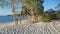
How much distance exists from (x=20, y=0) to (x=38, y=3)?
2296 mm

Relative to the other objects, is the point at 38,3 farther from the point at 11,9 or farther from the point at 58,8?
the point at 58,8

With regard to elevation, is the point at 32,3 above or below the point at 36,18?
above

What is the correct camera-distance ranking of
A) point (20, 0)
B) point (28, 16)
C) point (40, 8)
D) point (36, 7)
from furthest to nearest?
point (28, 16)
point (40, 8)
point (36, 7)
point (20, 0)

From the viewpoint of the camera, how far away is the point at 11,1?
12.5 metres

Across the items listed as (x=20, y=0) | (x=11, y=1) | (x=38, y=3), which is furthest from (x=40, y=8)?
(x=11, y=1)

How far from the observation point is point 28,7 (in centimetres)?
1493

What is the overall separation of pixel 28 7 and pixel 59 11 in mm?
5603

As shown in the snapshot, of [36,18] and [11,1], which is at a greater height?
[11,1]

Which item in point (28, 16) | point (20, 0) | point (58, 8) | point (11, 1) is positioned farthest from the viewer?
point (58, 8)

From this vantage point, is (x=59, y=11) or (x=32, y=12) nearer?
(x=32, y=12)

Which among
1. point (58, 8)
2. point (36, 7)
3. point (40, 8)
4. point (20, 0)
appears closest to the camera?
point (20, 0)

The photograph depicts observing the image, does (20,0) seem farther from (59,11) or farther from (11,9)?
(59,11)

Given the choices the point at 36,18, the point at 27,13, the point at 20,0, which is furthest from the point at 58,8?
the point at 20,0

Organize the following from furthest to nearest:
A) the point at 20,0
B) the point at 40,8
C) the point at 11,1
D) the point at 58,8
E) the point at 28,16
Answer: the point at 58,8, the point at 28,16, the point at 40,8, the point at 20,0, the point at 11,1
